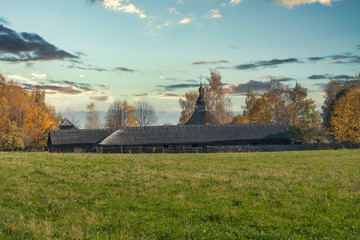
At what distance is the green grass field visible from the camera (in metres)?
9.27

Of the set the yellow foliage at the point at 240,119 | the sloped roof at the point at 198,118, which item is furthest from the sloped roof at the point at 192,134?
the yellow foliage at the point at 240,119

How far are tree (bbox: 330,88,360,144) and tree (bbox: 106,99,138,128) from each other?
5887 centimetres

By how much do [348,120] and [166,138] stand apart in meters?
32.4

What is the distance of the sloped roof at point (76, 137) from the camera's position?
53.8 meters

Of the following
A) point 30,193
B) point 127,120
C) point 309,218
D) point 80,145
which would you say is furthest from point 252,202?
point 127,120

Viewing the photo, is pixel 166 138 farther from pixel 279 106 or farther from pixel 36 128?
pixel 279 106

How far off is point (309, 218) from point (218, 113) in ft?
210

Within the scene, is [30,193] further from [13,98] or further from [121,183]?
[13,98]

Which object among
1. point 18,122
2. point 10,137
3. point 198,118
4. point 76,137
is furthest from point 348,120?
point 18,122

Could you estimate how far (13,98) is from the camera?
211ft

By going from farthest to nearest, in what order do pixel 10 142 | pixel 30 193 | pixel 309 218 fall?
pixel 10 142 → pixel 30 193 → pixel 309 218

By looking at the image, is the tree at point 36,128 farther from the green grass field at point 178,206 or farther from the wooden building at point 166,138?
the green grass field at point 178,206

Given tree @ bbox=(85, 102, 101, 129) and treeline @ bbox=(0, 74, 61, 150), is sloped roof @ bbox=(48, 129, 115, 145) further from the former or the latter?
tree @ bbox=(85, 102, 101, 129)

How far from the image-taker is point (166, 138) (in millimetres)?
51062
